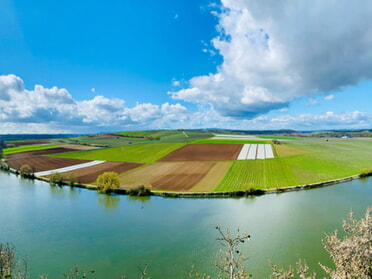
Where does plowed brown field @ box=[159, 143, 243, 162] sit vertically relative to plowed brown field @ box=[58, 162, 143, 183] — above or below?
above

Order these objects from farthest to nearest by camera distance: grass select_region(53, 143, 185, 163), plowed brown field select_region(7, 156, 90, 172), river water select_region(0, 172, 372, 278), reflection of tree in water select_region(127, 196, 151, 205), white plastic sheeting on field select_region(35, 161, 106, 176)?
grass select_region(53, 143, 185, 163) → plowed brown field select_region(7, 156, 90, 172) → white plastic sheeting on field select_region(35, 161, 106, 176) → reflection of tree in water select_region(127, 196, 151, 205) → river water select_region(0, 172, 372, 278)

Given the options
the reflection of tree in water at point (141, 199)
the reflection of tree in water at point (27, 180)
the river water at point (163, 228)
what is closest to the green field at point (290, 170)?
the river water at point (163, 228)

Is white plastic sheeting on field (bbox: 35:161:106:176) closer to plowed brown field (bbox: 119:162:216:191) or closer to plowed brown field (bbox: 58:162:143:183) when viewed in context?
plowed brown field (bbox: 58:162:143:183)

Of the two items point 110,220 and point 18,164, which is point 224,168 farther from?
point 18,164

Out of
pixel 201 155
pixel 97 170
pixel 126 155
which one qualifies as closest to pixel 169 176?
pixel 201 155

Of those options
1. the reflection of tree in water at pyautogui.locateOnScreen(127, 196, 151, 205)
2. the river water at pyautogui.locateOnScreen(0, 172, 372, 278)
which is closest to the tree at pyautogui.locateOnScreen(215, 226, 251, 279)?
the river water at pyautogui.locateOnScreen(0, 172, 372, 278)

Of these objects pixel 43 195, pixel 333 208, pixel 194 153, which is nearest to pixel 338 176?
pixel 333 208
